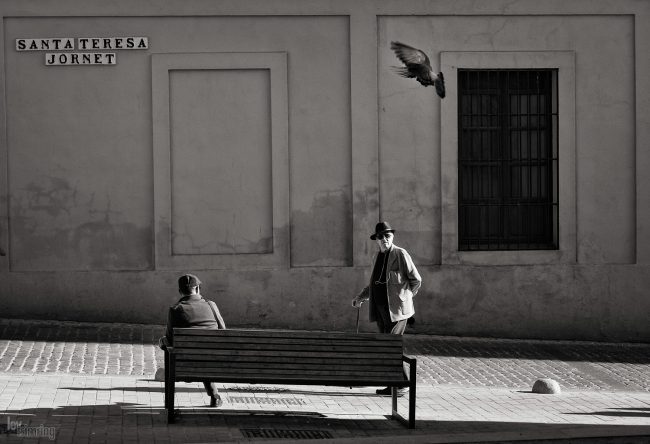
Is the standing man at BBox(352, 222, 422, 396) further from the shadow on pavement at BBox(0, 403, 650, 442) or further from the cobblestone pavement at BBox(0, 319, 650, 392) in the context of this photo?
the shadow on pavement at BBox(0, 403, 650, 442)

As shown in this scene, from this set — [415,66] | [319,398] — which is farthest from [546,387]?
[415,66]

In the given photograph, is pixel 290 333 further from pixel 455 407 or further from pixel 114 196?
pixel 114 196

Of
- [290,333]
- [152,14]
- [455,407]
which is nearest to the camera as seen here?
[290,333]

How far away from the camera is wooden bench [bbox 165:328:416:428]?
864cm

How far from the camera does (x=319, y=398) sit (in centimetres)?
1030

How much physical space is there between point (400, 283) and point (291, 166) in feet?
13.8

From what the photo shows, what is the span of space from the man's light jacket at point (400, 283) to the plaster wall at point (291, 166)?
3.82 metres

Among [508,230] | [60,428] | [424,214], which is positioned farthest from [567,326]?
[60,428]

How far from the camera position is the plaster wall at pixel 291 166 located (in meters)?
14.1

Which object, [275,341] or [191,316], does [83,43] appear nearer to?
[191,316]

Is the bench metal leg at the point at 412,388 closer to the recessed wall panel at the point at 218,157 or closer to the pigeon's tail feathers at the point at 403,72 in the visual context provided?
the recessed wall panel at the point at 218,157

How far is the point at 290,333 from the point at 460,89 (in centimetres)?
687

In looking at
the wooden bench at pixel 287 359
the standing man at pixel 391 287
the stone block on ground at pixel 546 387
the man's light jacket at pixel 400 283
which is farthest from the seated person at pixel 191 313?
the stone block on ground at pixel 546 387

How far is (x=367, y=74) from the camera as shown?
570 inches
